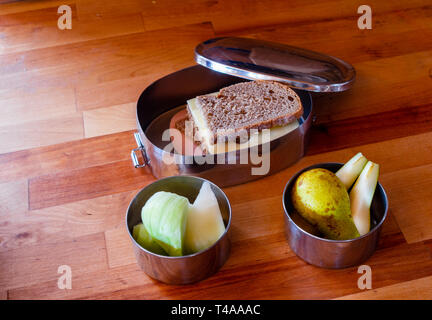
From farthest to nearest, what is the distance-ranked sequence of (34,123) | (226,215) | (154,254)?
(34,123) → (226,215) → (154,254)

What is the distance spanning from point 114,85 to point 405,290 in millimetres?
783

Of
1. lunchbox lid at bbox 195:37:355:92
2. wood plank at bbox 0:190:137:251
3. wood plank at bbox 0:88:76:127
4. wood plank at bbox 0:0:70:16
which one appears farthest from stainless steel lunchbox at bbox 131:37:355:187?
wood plank at bbox 0:0:70:16

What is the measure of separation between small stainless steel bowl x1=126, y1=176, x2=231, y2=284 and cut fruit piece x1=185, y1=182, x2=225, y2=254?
0.05 ft

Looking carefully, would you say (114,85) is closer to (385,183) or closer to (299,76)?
(299,76)

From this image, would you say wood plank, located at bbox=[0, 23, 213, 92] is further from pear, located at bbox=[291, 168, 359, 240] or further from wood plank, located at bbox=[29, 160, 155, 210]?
pear, located at bbox=[291, 168, 359, 240]

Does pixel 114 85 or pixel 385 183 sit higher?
pixel 114 85

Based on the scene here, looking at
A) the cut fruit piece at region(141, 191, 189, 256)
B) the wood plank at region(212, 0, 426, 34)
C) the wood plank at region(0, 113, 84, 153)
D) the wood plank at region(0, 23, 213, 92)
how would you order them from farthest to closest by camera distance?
the wood plank at region(212, 0, 426, 34)
the wood plank at region(0, 23, 213, 92)
the wood plank at region(0, 113, 84, 153)
the cut fruit piece at region(141, 191, 189, 256)

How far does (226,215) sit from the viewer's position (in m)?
0.95

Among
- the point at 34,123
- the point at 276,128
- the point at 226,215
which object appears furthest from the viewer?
the point at 34,123

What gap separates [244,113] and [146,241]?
13.7 inches

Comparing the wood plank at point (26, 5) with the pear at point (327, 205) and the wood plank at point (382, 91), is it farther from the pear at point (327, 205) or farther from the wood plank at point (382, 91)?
the pear at point (327, 205)

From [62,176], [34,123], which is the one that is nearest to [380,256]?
[62,176]

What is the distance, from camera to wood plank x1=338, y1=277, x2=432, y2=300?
2.84 ft

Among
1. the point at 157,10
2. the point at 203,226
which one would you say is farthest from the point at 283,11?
the point at 203,226
